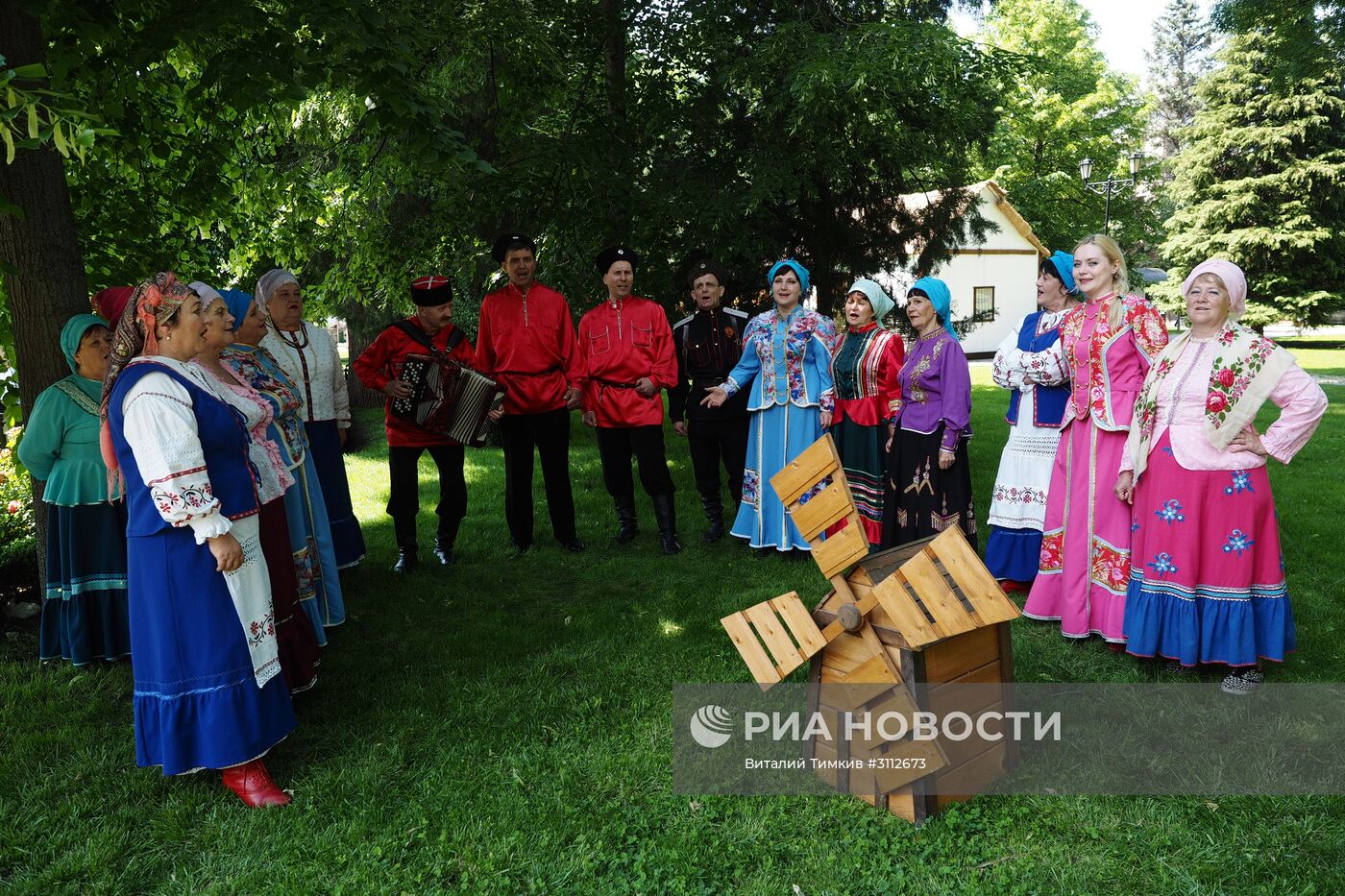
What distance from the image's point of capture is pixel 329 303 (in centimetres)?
955

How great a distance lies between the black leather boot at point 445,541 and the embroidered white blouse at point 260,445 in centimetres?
275

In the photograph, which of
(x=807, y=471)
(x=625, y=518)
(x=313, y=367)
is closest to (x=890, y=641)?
Result: (x=807, y=471)

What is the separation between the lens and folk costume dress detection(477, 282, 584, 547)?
21.2ft

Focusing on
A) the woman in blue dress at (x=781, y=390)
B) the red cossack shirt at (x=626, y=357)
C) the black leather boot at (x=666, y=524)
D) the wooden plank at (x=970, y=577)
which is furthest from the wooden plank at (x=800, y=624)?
the black leather boot at (x=666, y=524)

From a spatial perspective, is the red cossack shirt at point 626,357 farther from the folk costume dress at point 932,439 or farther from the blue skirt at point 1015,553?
the blue skirt at point 1015,553

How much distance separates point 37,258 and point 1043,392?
18.6ft

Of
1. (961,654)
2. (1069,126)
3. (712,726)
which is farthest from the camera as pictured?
(1069,126)

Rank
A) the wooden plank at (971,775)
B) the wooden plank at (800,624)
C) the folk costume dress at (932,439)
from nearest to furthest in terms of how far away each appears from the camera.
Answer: the wooden plank at (800,624) < the wooden plank at (971,775) < the folk costume dress at (932,439)

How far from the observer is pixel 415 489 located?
6324 mm

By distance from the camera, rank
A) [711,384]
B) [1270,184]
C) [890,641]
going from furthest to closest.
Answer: [1270,184] < [711,384] < [890,641]

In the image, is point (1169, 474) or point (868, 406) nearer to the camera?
point (1169, 474)

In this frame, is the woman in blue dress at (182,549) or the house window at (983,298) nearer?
the woman in blue dress at (182,549)

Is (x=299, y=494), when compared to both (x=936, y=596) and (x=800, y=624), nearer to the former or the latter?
(x=800, y=624)

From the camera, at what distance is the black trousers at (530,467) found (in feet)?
21.7
